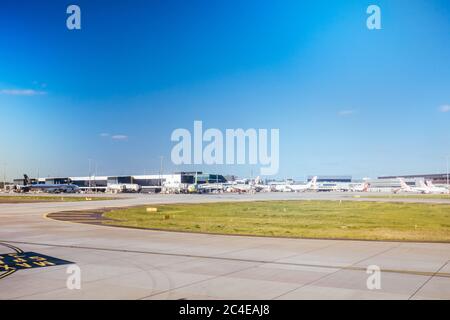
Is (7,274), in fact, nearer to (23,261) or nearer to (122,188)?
(23,261)

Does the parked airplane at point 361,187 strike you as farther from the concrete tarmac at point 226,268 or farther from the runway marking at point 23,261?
the runway marking at point 23,261

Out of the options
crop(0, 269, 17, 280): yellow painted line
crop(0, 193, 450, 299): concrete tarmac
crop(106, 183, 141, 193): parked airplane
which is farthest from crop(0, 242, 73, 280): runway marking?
crop(106, 183, 141, 193): parked airplane

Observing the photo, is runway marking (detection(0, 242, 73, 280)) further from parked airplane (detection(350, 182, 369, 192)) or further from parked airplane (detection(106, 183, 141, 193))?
parked airplane (detection(350, 182, 369, 192))

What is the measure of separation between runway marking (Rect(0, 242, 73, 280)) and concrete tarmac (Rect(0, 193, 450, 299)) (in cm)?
54

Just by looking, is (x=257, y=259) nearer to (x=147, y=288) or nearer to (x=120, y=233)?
(x=147, y=288)

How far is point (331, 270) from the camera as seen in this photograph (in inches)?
596

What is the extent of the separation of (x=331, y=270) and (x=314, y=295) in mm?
3778

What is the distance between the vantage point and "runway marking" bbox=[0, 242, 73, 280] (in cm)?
1544

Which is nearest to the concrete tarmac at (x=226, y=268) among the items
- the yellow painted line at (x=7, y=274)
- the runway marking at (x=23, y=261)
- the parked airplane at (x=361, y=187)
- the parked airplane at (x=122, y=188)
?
the yellow painted line at (x=7, y=274)

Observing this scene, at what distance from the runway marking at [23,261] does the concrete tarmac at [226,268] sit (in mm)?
537

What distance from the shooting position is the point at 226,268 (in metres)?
15.6

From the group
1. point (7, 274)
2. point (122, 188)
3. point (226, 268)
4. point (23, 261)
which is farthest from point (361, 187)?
point (7, 274)

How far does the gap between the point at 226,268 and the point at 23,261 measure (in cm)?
834
